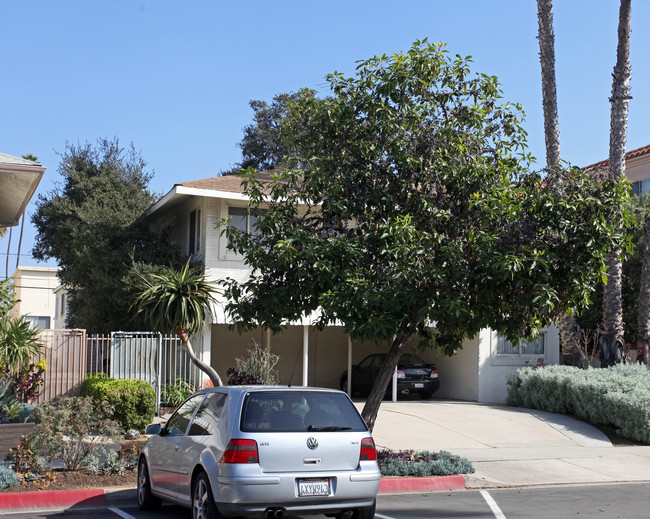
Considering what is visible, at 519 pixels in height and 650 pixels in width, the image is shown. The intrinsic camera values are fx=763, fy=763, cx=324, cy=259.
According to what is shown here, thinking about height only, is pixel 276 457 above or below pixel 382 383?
below

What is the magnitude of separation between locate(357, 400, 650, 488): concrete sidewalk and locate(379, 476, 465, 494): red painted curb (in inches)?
16.7

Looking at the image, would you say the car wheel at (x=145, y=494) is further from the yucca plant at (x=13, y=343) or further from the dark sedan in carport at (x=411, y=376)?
the dark sedan in carport at (x=411, y=376)

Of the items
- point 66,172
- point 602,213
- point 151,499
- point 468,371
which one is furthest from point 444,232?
point 66,172

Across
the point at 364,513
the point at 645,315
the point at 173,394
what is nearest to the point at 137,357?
the point at 173,394

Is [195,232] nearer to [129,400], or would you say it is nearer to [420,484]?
[129,400]

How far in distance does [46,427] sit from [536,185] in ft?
24.9

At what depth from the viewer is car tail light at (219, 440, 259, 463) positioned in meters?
6.98

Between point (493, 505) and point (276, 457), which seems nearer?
point (276, 457)

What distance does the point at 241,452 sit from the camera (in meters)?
7.00

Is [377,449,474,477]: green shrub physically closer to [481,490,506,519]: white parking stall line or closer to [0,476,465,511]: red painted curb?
[481,490,506,519]: white parking stall line

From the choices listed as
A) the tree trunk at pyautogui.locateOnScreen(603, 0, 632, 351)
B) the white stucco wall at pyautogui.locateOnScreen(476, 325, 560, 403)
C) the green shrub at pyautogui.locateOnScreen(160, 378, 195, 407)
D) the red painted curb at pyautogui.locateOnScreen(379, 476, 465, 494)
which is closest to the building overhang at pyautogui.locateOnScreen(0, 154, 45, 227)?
the green shrub at pyautogui.locateOnScreen(160, 378, 195, 407)

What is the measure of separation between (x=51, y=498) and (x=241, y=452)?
3.46m

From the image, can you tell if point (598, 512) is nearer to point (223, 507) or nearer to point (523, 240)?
point (523, 240)

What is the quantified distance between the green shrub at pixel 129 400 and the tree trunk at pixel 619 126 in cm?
1137
